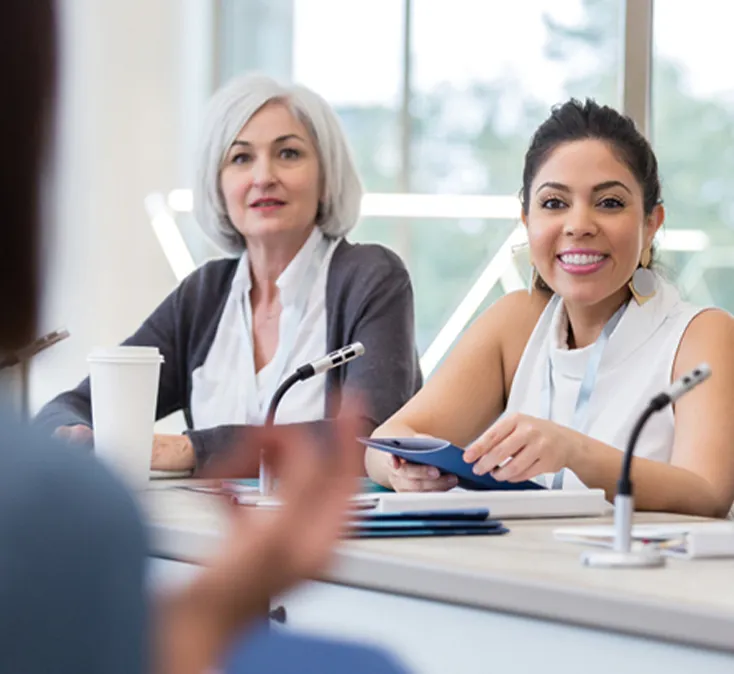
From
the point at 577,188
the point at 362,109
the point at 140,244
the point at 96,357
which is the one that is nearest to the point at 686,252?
the point at 362,109

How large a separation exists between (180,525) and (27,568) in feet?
3.74

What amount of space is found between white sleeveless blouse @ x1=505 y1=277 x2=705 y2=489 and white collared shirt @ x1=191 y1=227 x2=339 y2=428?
57 cm

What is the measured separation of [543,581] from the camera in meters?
1.14

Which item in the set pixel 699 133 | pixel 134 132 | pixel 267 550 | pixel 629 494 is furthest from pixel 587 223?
pixel 134 132

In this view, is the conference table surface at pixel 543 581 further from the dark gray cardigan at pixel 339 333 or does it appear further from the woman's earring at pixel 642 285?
the dark gray cardigan at pixel 339 333

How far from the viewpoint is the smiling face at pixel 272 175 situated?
9.60 feet

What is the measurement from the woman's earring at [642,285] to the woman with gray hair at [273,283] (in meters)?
0.56

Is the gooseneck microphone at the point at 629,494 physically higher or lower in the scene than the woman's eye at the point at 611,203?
lower

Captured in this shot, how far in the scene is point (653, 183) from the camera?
243 cm

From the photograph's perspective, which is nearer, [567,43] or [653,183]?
[653,183]

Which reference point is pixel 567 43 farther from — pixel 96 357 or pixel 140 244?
pixel 96 357

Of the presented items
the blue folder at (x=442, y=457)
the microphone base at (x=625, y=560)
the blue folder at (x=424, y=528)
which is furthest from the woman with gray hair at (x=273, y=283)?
the microphone base at (x=625, y=560)

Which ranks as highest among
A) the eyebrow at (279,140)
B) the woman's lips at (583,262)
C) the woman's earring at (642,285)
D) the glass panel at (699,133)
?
the glass panel at (699,133)

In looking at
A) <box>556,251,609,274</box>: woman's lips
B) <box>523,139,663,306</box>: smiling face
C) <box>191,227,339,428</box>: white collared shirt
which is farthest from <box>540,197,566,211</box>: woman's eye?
<box>191,227,339,428</box>: white collared shirt
